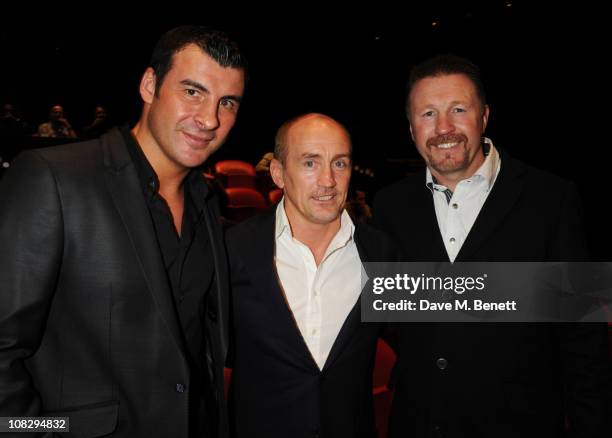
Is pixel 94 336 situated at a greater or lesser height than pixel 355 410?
greater

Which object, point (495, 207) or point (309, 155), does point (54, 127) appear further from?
point (495, 207)

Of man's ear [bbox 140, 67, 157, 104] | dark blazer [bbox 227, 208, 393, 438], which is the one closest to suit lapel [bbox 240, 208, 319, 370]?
dark blazer [bbox 227, 208, 393, 438]

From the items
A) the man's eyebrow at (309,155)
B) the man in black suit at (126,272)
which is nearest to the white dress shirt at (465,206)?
→ the man's eyebrow at (309,155)

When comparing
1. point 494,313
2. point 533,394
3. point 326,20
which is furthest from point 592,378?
point 326,20

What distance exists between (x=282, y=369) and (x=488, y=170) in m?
1.22

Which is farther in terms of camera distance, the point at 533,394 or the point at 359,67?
the point at 359,67

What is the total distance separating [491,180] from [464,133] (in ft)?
0.78

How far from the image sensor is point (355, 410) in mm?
1830

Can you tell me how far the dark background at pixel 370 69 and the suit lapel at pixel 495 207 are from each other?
7.00m

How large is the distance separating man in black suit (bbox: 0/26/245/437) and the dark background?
7480 mm

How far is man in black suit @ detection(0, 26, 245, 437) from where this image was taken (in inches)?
47.8

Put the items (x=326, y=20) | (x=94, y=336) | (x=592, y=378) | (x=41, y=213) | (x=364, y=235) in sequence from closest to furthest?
1. (x=41, y=213)
2. (x=94, y=336)
3. (x=592, y=378)
4. (x=364, y=235)
5. (x=326, y=20)

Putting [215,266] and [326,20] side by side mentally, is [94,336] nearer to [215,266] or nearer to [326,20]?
[215,266]

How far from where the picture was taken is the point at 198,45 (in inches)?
63.3
